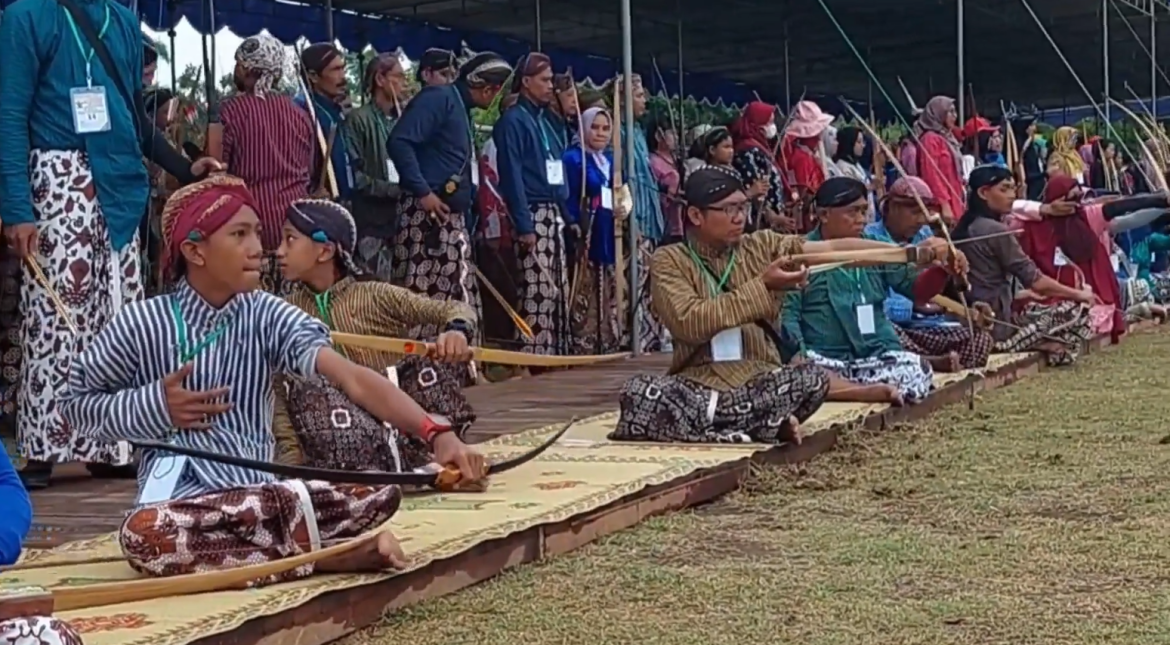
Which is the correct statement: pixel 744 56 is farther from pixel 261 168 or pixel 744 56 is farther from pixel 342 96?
pixel 261 168

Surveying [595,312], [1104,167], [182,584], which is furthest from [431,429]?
[1104,167]

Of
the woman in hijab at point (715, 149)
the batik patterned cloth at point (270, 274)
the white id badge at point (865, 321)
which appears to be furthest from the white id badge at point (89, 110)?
the woman in hijab at point (715, 149)

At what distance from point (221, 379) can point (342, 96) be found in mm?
3733

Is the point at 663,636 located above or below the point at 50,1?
below

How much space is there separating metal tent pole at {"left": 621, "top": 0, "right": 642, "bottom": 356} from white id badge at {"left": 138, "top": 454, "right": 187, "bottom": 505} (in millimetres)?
4559

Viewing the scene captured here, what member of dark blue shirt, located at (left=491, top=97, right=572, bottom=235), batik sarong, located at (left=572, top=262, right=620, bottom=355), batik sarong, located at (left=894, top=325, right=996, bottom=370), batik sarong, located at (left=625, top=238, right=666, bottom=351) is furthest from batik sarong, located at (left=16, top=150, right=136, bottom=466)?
batik sarong, located at (left=625, top=238, right=666, bottom=351)

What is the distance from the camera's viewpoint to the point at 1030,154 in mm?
12469

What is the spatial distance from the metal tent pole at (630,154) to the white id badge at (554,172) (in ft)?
1.03

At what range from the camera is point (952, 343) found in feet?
23.6

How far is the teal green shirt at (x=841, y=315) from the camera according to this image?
6.12m

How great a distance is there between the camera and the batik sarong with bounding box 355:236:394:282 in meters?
6.82

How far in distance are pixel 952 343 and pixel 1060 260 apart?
142 centimetres

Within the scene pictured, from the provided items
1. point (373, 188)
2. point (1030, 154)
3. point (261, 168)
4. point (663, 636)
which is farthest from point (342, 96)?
point (1030, 154)

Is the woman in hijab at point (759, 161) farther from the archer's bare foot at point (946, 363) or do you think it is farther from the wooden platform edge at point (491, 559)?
the wooden platform edge at point (491, 559)
